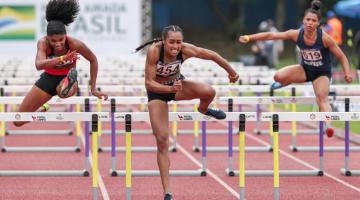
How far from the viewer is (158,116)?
8914 mm

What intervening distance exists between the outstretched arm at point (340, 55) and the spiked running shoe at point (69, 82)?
311cm

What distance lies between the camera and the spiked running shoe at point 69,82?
9430 millimetres

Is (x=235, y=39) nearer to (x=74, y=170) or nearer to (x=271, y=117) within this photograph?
(x=74, y=170)

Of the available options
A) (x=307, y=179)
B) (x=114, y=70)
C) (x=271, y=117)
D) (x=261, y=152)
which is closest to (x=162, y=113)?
(x=271, y=117)

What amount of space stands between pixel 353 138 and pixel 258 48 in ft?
39.4

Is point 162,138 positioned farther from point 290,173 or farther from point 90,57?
point 290,173

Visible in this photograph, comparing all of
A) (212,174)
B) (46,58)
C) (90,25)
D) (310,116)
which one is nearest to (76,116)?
(46,58)

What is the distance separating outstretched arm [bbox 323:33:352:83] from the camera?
10.7 meters

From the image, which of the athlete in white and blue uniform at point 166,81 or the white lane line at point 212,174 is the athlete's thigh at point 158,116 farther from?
the white lane line at point 212,174

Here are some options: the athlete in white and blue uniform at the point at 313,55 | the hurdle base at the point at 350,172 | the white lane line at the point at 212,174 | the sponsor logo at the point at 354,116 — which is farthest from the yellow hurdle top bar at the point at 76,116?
the hurdle base at the point at 350,172

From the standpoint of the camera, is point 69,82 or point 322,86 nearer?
point 69,82

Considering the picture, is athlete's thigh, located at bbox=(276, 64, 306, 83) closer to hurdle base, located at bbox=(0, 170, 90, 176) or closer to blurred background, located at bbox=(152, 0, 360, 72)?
hurdle base, located at bbox=(0, 170, 90, 176)

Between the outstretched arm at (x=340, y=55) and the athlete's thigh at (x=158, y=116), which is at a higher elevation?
the outstretched arm at (x=340, y=55)

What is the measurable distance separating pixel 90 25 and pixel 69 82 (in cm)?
2046
